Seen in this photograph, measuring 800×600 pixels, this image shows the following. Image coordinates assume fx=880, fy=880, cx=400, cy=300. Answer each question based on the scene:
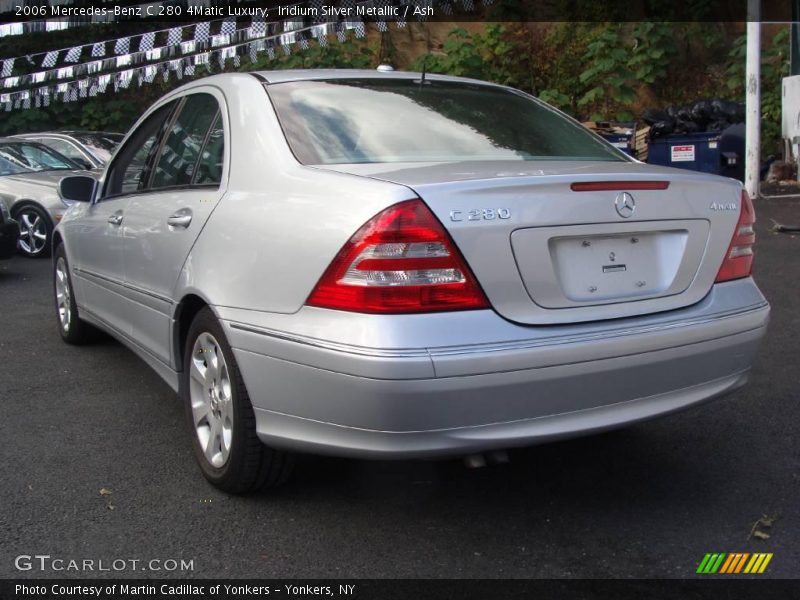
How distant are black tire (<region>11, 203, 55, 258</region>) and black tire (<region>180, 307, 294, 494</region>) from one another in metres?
7.37

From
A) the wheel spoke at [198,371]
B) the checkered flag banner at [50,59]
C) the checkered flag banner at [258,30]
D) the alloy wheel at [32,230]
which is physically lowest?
the alloy wheel at [32,230]

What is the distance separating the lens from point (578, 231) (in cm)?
269

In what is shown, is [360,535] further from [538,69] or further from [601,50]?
[538,69]

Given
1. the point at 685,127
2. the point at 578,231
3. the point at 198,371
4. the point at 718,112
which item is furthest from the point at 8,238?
the point at 718,112

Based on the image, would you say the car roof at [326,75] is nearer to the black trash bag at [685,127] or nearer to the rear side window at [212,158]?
the rear side window at [212,158]

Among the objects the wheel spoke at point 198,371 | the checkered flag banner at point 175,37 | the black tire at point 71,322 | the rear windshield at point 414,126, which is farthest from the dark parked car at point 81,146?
the wheel spoke at point 198,371

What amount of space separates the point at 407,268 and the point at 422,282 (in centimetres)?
6

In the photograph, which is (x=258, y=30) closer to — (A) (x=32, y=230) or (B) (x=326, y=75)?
(A) (x=32, y=230)

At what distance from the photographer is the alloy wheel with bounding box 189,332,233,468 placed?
3.10m

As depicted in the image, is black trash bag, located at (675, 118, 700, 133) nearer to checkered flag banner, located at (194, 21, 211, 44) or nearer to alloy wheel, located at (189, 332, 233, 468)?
checkered flag banner, located at (194, 21, 211, 44)

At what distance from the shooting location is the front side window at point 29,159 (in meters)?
10.4

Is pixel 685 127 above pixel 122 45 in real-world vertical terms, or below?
below

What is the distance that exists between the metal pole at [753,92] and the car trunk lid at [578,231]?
9.00 m

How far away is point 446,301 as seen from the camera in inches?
99.6
